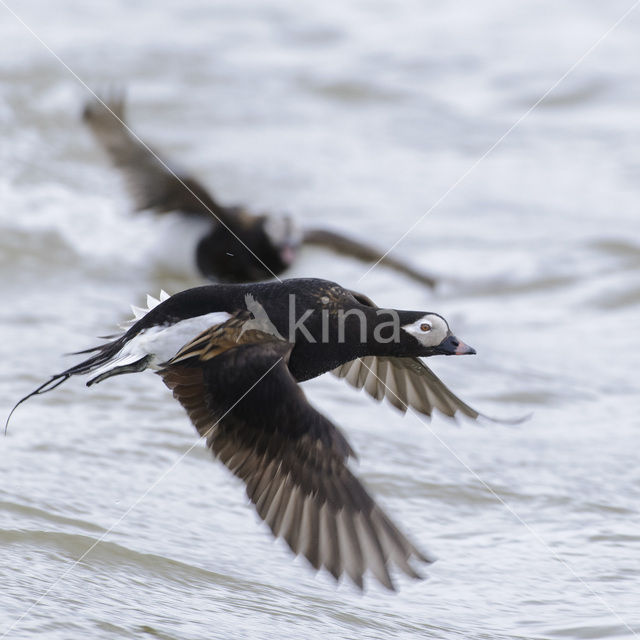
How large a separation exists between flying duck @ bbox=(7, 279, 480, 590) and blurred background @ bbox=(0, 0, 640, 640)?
34 centimetres

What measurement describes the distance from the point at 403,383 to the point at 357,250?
2983 millimetres

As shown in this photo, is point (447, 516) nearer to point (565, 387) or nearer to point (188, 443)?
point (188, 443)

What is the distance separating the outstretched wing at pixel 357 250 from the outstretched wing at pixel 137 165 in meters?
0.73

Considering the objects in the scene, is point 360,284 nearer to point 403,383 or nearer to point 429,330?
point 403,383

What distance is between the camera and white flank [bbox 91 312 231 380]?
11.1 feet

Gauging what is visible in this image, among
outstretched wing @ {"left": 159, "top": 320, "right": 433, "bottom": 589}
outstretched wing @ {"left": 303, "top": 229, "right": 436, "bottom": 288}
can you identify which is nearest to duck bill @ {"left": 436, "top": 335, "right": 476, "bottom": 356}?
outstretched wing @ {"left": 159, "top": 320, "right": 433, "bottom": 589}

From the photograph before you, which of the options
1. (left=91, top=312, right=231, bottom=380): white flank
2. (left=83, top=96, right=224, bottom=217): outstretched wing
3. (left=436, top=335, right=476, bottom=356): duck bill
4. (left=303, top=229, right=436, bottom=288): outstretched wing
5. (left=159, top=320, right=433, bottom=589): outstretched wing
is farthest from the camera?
(left=303, top=229, right=436, bottom=288): outstretched wing

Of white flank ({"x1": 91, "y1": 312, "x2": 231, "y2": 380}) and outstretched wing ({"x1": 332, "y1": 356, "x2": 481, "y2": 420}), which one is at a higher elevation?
outstretched wing ({"x1": 332, "y1": 356, "x2": 481, "y2": 420})

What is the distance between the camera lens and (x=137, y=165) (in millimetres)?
6508

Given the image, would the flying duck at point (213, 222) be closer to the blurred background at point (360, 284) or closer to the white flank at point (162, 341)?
the blurred background at point (360, 284)

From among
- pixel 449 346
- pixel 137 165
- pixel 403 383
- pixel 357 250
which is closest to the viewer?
pixel 449 346

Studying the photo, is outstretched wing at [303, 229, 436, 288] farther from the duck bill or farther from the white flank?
the white flank

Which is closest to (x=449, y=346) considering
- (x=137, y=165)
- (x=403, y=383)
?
(x=403, y=383)

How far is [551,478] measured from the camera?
438 centimetres
